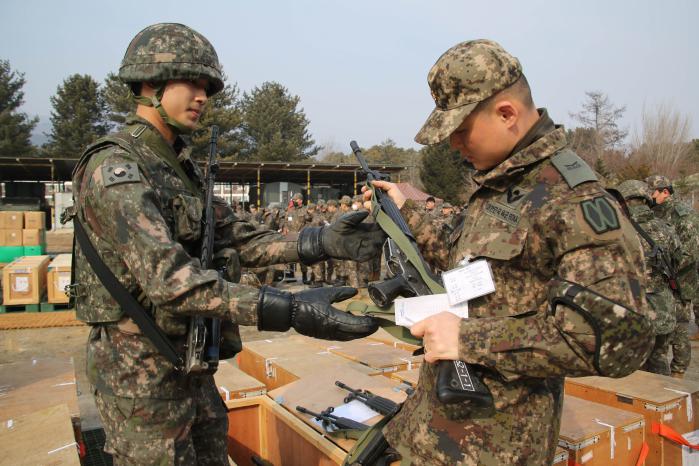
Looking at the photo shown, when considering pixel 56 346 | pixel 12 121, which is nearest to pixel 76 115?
pixel 12 121

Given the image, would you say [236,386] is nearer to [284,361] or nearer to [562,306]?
[284,361]

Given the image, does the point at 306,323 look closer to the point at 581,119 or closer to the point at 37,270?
the point at 37,270

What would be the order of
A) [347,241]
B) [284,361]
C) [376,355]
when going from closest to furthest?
[347,241] < [284,361] < [376,355]

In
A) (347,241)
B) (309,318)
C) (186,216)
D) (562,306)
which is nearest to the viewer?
(562,306)

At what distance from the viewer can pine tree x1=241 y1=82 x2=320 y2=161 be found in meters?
41.7

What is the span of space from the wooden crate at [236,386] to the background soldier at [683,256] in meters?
5.26

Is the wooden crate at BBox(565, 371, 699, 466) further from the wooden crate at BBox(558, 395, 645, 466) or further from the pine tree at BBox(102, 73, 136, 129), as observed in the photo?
the pine tree at BBox(102, 73, 136, 129)

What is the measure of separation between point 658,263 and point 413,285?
504 cm

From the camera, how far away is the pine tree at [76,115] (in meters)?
39.2

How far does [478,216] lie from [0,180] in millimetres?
30129

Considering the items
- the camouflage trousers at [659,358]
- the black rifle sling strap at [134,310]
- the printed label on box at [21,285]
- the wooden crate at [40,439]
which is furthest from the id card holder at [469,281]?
the printed label on box at [21,285]

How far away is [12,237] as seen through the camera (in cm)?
1462

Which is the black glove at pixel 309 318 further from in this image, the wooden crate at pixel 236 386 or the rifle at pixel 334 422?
the wooden crate at pixel 236 386

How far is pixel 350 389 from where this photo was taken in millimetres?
3658
